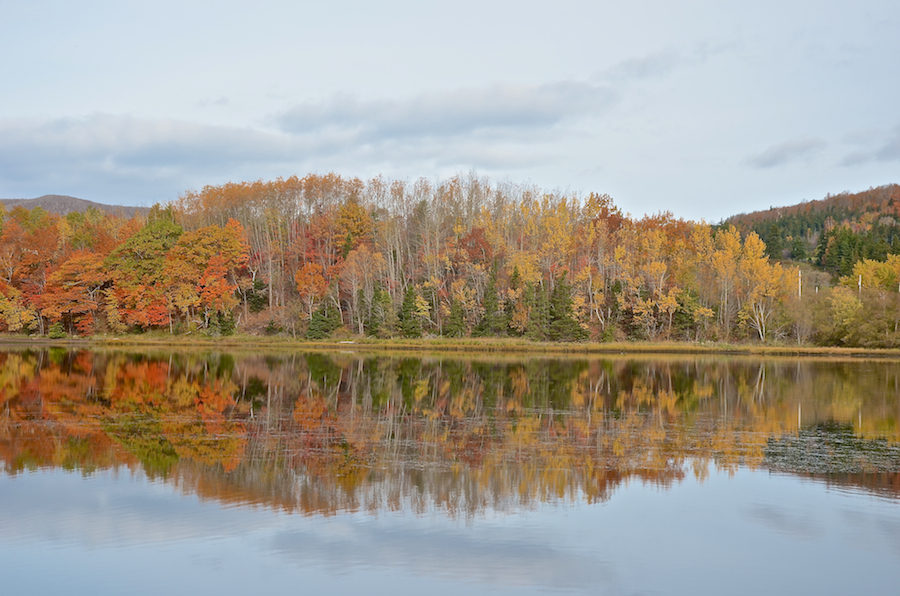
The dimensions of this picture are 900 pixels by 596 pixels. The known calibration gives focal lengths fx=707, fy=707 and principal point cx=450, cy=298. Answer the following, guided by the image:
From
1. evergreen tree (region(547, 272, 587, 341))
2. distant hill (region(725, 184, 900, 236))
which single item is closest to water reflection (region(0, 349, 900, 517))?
evergreen tree (region(547, 272, 587, 341))

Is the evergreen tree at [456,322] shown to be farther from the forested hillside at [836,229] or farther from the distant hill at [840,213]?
the distant hill at [840,213]

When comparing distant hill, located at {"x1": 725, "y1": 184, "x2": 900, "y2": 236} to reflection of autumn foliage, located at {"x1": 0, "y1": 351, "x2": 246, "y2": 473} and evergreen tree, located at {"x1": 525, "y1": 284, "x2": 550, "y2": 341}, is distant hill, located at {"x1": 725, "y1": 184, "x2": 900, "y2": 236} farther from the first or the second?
reflection of autumn foliage, located at {"x1": 0, "y1": 351, "x2": 246, "y2": 473}

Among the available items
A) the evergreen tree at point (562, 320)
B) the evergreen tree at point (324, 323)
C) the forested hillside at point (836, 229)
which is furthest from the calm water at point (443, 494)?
the forested hillside at point (836, 229)

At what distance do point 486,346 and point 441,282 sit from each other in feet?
36.9

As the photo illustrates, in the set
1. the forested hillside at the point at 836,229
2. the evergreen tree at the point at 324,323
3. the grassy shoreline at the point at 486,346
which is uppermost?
the forested hillside at the point at 836,229

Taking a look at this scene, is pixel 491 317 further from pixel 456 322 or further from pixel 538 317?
pixel 538 317

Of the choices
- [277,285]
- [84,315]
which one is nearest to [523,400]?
[277,285]

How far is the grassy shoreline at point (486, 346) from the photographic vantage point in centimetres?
5397

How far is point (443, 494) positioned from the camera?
467 inches

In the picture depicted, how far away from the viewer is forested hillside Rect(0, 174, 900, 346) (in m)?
59.8

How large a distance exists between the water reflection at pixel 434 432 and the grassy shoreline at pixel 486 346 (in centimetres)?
1960

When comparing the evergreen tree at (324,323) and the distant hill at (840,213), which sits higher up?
the distant hill at (840,213)

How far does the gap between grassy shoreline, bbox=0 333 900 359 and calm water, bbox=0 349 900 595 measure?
29.2 metres

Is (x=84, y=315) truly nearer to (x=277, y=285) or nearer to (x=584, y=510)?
(x=277, y=285)
